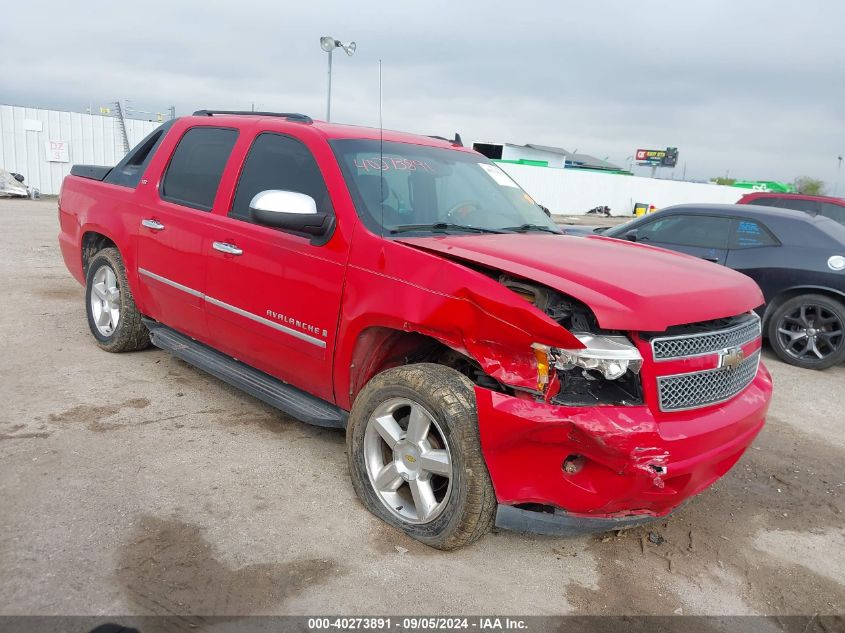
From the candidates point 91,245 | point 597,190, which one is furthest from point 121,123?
point 597,190

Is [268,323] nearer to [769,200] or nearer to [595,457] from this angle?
[595,457]

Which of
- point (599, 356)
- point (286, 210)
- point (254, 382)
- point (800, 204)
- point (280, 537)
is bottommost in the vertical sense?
point (280, 537)

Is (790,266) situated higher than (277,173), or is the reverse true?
(277,173)

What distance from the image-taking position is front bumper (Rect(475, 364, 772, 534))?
2.49 metres

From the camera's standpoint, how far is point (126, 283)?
4.95 m

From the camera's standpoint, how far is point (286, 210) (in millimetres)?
3191

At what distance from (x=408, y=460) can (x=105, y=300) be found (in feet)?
11.4

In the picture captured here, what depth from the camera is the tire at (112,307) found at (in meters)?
5.02

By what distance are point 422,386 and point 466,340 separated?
30 centimetres

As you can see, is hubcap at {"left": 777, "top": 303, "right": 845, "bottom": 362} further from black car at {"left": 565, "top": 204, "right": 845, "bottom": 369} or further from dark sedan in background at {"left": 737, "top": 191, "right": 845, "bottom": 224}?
dark sedan in background at {"left": 737, "top": 191, "right": 845, "bottom": 224}

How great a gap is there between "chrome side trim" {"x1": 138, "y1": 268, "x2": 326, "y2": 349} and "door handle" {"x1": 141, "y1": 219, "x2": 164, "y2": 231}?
1.04 feet

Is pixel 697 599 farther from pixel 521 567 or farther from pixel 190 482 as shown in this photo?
pixel 190 482

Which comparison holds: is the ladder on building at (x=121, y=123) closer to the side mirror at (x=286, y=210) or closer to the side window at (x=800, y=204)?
the side window at (x=800, y=204)

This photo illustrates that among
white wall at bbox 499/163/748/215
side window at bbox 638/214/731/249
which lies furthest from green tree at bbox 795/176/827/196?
side window at bbox 638/214/731/249
